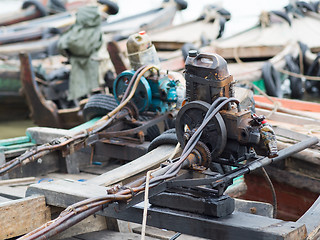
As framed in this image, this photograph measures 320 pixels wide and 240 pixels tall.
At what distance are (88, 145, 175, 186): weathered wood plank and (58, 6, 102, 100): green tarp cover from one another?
3.92 metres

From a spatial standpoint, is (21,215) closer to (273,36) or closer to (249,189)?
(249,189)

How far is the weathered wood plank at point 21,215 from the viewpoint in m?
2.99

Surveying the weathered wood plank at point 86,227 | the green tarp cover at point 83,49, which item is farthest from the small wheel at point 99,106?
the green tarp cover at point 83,49

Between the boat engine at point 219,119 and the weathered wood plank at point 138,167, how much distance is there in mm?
680

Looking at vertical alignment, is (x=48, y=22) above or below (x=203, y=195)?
below

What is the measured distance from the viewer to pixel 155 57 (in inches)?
181

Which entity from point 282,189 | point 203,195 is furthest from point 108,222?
point 282,189

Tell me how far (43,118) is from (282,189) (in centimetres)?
378

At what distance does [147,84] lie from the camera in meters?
4.31

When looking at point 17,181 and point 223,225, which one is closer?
point 223,225

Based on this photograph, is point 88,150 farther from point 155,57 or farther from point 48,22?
point 48,22

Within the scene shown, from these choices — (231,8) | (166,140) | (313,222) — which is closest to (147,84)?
(166,140)

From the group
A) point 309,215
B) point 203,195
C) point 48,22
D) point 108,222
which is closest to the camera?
point 203,195

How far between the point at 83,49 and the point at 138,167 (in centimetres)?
414
